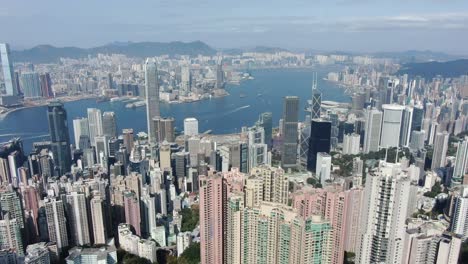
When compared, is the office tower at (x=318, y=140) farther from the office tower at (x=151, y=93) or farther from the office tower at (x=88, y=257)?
the office tower at (x=88, y=257)

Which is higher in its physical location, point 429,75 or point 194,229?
point 429,75

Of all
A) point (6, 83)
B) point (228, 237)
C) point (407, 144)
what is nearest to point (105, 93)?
point (6, 83)

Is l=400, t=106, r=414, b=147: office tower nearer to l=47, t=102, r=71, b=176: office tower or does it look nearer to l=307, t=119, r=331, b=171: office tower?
l=307, t=119, r=331, b=171: office tower

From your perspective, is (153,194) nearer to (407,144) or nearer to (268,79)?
(407,144)

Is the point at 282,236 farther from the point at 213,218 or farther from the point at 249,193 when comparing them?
the point at 213,218

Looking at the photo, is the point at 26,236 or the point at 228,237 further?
the point at 26,236

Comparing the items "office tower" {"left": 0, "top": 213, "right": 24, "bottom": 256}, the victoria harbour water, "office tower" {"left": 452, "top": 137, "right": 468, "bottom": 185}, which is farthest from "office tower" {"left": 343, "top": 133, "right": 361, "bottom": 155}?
"office tower" {"left": 0, "top": 213, "right": 24, "bottom": 256}

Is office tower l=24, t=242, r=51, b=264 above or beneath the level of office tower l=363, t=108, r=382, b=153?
beneath
